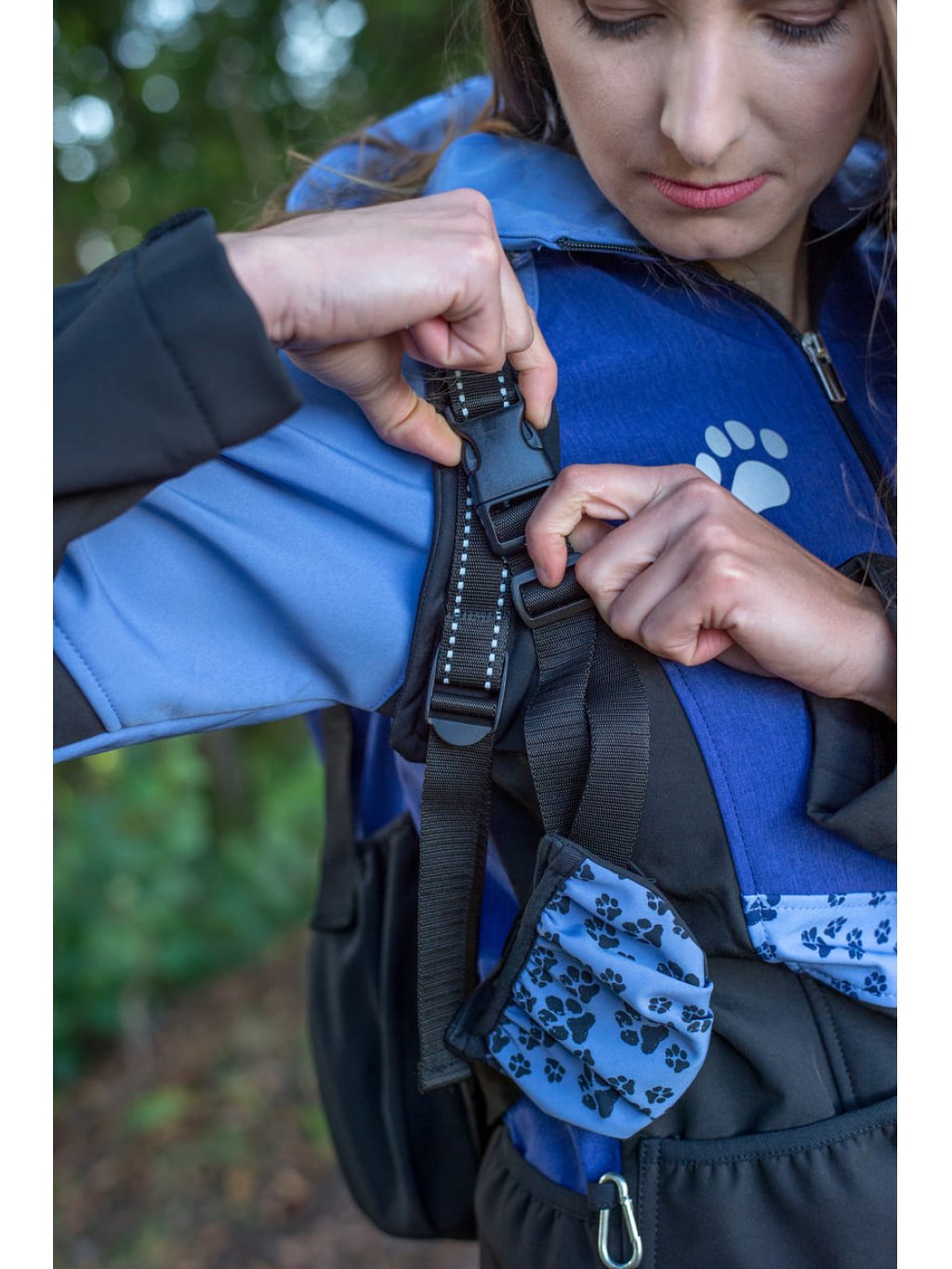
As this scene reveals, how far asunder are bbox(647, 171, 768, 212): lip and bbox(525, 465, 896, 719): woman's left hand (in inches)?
10.7

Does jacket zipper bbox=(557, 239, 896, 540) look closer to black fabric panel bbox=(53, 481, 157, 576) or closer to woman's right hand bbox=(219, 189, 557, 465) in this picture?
woman's right hand bbox=(219, 189, 557, 465)

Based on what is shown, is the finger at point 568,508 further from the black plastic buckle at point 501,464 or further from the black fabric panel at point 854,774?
the black fabric panel at point 854,774

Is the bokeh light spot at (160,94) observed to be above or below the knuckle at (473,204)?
below

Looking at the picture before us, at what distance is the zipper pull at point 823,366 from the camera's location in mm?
1359

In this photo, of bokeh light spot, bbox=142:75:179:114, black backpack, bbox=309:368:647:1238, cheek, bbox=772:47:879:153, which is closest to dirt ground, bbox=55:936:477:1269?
black backpack, bbox=309:368:647:1238

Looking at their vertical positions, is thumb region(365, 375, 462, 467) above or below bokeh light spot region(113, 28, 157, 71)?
above

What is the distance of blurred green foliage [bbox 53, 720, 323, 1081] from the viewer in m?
4.27

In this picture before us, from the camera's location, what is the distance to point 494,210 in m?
1.26

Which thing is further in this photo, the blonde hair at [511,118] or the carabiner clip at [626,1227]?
the blonde hair at [511,118]

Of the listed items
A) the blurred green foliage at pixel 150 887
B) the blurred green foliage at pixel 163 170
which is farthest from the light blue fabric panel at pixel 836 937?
the blurred green foliage at pixel 150 887

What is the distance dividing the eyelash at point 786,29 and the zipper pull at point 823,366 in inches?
13.4

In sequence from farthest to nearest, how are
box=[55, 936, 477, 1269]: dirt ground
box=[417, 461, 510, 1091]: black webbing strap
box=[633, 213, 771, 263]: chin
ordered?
box=[55, 936, 477, 1269]: dirt ground, box=[633, 213, 771, 263]: chin, box=[417, 461, 510, 1091]: black webbing strap

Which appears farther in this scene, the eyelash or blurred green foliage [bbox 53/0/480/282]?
blurred green foliage [bbox 53/0/480/282]
